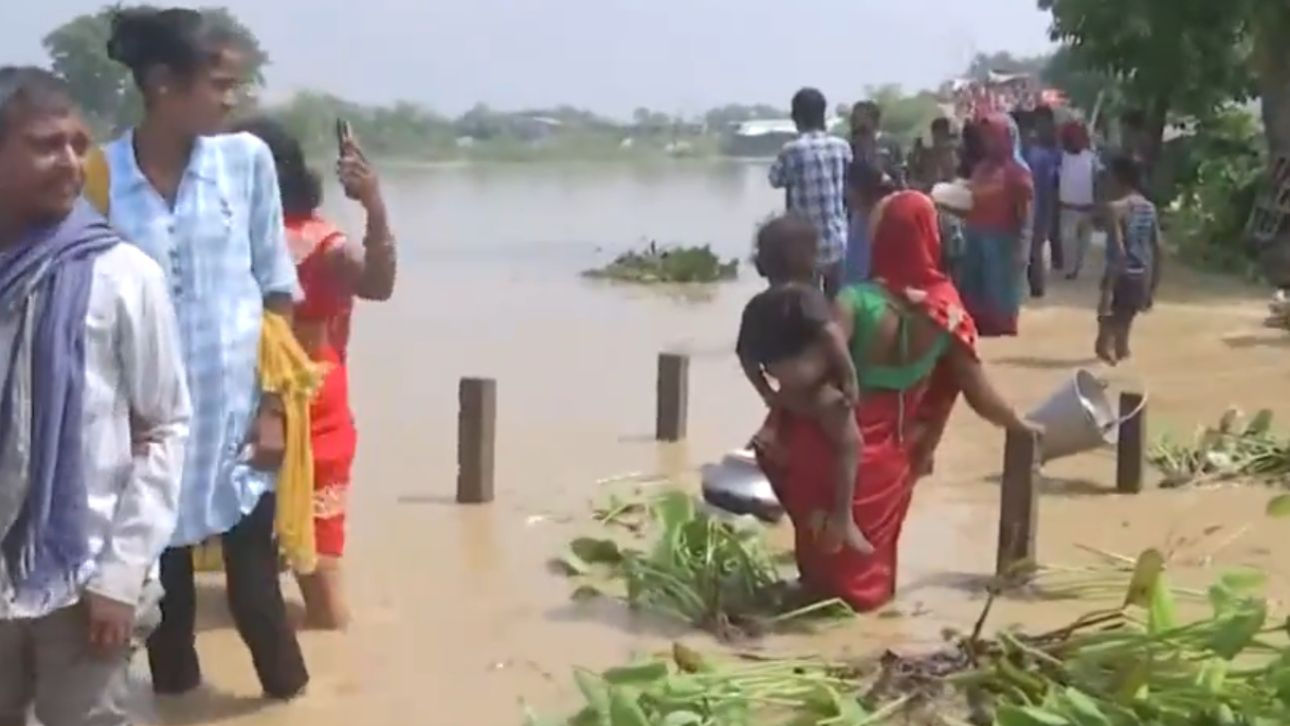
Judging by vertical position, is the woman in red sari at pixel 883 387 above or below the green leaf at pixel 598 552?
above

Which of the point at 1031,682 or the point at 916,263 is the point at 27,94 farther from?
the point at 916,263

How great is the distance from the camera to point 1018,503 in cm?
651

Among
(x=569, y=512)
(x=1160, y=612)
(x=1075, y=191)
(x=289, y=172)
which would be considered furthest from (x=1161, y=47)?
(x=1160, y=612)

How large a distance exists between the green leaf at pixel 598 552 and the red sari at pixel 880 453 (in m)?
0.90

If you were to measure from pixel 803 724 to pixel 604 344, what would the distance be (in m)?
10.2

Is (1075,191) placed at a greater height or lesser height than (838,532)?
greater

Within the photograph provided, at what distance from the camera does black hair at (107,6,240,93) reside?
454 cm

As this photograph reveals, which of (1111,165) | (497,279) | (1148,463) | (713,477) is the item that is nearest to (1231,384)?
(1111,165)

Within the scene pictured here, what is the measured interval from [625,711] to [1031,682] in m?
1.04

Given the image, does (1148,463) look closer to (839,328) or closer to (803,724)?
(839,328)

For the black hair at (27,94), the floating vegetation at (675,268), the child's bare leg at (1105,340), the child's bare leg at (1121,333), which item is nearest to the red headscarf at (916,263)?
the black hair at (27,94)

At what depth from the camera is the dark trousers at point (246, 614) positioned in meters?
5.10

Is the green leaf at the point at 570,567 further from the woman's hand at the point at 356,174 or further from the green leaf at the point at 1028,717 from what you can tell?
the green leaf at the point at 1028,717

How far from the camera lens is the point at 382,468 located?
9219 mm
